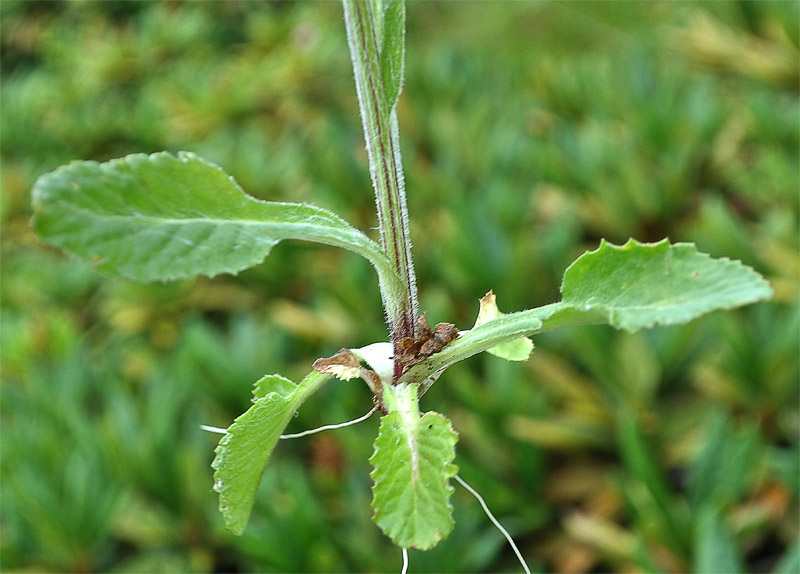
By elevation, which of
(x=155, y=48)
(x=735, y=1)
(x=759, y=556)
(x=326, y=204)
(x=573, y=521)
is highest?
(x=155, y=48)

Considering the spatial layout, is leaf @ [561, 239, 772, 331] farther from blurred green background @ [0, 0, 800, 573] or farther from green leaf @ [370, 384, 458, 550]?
blurred green background @ [0, 0, 800, 573]

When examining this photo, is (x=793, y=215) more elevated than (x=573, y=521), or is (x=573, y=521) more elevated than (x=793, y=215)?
(x=793, y=215)

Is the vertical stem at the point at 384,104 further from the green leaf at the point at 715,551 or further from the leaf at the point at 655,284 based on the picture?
the green leaf at the point at 715,551

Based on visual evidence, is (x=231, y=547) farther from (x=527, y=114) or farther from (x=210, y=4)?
(x=210, y=4)

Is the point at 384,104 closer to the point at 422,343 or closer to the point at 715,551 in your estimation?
the point at 422,343

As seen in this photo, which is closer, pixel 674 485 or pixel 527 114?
pixel 674 485

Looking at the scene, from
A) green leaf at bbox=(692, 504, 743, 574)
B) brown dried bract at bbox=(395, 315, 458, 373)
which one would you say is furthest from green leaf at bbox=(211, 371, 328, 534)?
green leaf at bbox=(692, 504, 743, 574)

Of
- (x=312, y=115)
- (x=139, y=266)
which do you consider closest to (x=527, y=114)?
(x=312, y=115)
